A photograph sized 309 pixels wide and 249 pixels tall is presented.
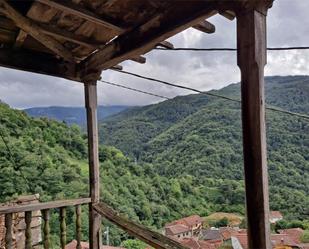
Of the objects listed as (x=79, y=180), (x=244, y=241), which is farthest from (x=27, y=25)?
(x=79, y=180)

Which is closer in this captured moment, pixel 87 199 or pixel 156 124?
pixel 87 199

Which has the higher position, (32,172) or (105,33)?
(105,33)

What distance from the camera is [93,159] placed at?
8.59 ft

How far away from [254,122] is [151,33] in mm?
828

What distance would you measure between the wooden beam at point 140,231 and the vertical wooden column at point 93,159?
92mm

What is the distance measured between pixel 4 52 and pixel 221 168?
19319 millimetres

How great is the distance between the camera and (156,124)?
31.1 metres

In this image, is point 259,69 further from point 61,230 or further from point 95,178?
point 61,230

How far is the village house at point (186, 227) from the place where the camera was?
47.0 feet

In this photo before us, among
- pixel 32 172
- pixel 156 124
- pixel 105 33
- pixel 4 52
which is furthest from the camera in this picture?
pixel 156 124

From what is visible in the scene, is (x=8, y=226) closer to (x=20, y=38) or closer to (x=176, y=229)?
(x=20, y=38)

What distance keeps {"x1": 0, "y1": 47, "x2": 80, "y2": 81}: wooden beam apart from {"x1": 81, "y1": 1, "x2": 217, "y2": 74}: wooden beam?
27cm

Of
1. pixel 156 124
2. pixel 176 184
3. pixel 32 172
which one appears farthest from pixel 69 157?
pixel 156 124

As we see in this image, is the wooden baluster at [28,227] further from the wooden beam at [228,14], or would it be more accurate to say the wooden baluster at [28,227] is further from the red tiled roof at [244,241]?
the wooden beam at [228,14]
